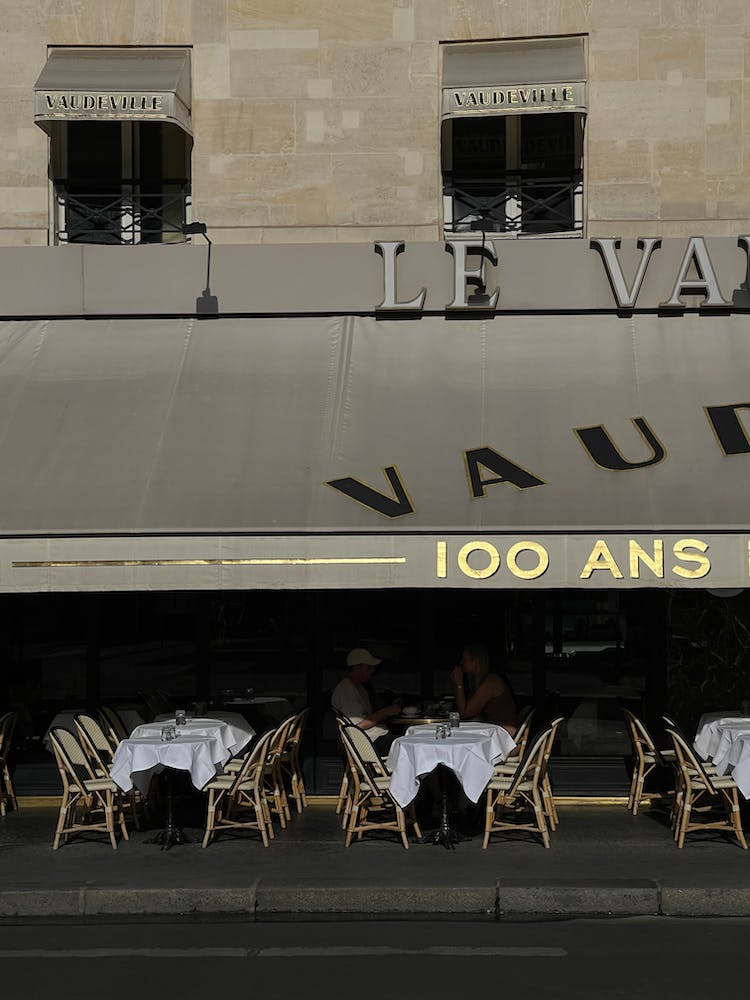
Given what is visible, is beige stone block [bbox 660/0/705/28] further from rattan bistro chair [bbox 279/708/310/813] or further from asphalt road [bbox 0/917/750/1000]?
asphalt road [bbox 0/917/750/1000]

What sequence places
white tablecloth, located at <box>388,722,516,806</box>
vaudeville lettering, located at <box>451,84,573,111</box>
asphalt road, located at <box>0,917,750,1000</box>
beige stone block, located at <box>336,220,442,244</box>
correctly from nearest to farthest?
asphalt road, located at <box>0,917,750,1000</box>
white tablecloth, located at <box>388,722,516,806</box>
vaudeville lettering, located at <box>451,84,573,111</box>
beige stone block, located at <box>336,220,442,244</box>

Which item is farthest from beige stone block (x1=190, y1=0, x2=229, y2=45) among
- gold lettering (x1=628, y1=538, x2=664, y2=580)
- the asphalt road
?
the asphalt road

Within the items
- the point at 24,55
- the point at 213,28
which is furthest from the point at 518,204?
the point at 24,55

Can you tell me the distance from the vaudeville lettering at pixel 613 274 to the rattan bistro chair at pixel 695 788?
411cm

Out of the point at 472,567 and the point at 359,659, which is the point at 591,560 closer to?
the point at 472,567

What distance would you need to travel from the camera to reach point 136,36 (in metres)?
13.7

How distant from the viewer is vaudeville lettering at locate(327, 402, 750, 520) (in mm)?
10922

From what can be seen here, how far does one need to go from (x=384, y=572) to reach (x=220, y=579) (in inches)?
48.6

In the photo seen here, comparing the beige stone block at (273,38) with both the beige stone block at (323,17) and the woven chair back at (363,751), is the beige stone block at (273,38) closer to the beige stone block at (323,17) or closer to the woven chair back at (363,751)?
the beige stone block at (323,17)

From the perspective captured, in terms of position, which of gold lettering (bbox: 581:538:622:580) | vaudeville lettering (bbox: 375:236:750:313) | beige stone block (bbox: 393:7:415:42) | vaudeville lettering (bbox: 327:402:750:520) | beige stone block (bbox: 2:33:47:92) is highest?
beige stone block (bbox: 393:7:415:42)

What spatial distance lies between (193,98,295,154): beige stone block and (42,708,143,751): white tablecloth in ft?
18.1

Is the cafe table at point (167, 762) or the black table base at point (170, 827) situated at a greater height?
the cafe table at point (167, 762)

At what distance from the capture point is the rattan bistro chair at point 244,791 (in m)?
11.2

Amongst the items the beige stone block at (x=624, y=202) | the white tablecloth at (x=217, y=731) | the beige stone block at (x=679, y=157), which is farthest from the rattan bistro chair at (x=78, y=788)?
the beige stone block at (x=679, y=157)
